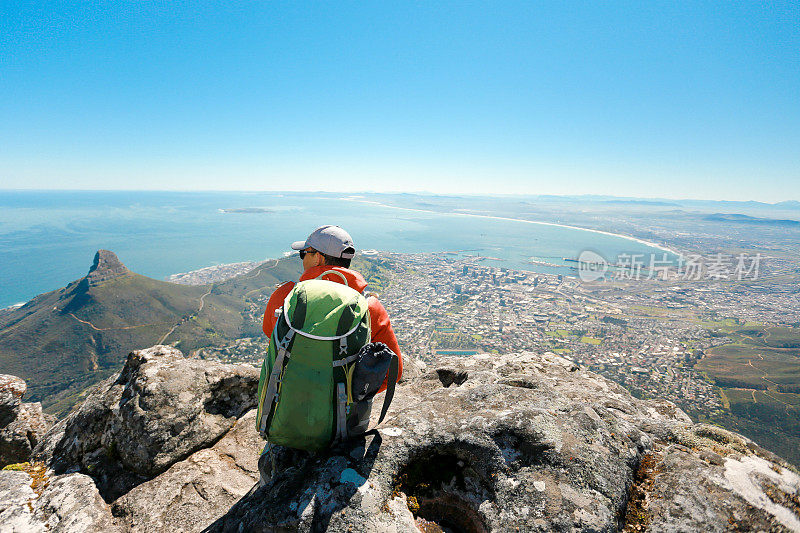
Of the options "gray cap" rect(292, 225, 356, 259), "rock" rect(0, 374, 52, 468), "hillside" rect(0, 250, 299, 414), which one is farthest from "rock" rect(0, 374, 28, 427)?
"hillside" rect(0, 250, 299, 414)

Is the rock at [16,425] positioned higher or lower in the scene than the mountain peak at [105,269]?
higher

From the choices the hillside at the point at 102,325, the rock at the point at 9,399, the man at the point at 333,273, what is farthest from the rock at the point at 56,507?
the hillside at the point at 102,325

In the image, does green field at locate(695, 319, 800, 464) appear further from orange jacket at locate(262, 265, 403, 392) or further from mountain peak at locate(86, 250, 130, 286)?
mountain peak at locate(86, 250, 130, 286)

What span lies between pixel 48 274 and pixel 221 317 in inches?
5932

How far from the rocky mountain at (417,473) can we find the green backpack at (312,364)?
23.5 inches

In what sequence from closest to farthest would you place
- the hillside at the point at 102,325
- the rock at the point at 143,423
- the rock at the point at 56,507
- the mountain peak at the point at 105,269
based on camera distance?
the rock at the point at 56,507 → the rock at the point at 143,423 → the hillside at the point at 102,325 → the mountain peak at the point at 105,269

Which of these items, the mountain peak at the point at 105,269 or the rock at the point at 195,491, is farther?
the mountain peak at the point at 105,269

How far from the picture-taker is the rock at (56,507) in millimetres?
3999

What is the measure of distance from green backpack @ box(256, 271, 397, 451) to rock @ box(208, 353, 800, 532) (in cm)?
59

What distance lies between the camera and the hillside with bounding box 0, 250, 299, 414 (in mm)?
69562

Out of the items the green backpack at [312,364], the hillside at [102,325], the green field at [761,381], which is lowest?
the hillside at [102,325]

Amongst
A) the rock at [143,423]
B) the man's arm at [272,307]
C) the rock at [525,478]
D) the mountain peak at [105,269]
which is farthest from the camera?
the mountain peak at [105,269]

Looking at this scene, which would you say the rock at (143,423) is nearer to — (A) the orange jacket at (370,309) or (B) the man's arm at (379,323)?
(A) the orange jacket at (370,309)

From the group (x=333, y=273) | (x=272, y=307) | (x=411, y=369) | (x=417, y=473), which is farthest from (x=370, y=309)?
(x=411, y=369)
